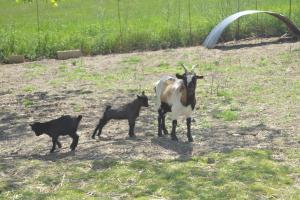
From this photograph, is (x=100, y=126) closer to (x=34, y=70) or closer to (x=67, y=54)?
(x=34, y=70)

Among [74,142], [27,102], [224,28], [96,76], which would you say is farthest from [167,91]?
[224,28]

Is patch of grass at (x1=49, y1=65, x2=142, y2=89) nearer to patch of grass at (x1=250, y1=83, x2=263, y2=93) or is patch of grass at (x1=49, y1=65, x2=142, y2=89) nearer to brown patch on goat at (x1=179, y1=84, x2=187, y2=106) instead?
patch of grass at (x1=250, y1=83, x2=263, y2=93)

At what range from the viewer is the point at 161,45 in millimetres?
18406

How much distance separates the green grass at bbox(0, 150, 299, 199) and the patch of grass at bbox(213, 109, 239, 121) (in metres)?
2.10

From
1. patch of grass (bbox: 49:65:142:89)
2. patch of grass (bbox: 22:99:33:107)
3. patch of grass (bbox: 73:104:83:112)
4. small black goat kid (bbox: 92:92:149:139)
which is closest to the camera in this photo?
small black goat kid (bbox: 92:92:149:139)

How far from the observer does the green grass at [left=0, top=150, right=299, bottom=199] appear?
254 inches

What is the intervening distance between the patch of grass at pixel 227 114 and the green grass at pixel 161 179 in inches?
A: 82.7

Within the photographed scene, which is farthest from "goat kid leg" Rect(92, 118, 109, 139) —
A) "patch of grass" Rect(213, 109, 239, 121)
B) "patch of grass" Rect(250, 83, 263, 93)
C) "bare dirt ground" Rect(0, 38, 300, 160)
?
"patch of grass" Rect(250, 83, 263, 93)

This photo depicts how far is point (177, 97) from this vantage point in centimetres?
855

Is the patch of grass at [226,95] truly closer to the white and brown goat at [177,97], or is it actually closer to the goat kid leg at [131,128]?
the white and brown goat at [177,97]

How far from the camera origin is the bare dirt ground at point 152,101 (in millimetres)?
8406

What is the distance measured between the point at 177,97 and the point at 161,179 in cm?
194

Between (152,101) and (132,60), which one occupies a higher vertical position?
(132,60)

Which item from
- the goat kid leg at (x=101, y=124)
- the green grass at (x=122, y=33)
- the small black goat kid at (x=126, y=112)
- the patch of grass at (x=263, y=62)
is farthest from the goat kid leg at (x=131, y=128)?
the green grass at (x=122, y=33)
